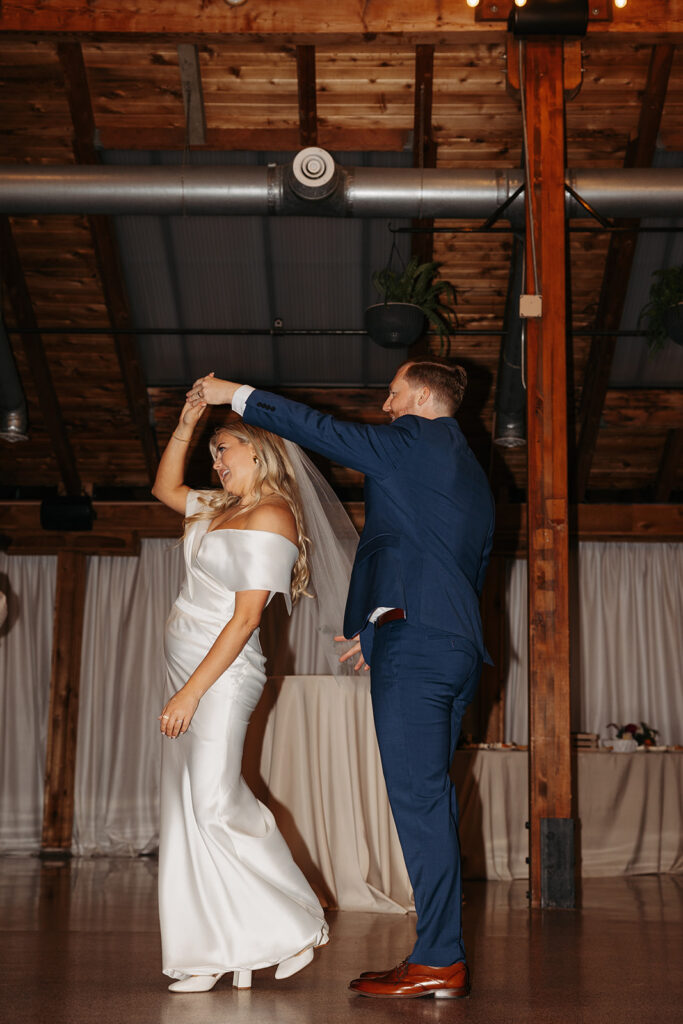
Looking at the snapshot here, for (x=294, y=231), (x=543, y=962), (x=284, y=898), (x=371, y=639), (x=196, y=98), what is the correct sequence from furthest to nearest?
(x=294, y=231) < (x=196, y=98) < (x=543, y=962) < (x=371, y=639) < (x=284, y=898)

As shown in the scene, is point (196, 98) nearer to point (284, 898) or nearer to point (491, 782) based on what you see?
point (491, 782)

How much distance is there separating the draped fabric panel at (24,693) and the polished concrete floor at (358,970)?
4507 millimetres

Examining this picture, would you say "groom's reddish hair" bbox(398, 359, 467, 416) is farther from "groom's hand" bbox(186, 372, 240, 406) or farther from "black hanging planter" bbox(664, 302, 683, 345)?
"black hanging planter" bbox(664, 302, 683, 345)

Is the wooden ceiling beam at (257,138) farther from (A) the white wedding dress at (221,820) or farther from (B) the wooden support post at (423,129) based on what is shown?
(A) the white wedding dress at (221,820)

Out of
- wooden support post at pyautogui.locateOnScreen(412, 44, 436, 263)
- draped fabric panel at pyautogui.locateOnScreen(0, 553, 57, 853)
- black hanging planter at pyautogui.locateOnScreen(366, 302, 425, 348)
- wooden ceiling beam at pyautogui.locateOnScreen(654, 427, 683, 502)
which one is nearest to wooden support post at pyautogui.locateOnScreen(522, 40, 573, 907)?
wooden support post at pyautogui.locateOnScreen(412, 44, 436, 263)

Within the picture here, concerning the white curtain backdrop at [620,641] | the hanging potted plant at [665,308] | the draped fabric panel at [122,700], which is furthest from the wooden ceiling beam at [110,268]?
the hanging potted plant at [665,308]

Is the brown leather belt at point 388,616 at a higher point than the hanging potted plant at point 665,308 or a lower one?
lower

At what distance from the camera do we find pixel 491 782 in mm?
6773

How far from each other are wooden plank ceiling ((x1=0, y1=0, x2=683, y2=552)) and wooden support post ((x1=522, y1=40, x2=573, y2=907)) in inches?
27.2

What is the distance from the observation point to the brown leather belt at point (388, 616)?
2.49 m

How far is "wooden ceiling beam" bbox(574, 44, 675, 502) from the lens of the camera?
645 centimetres

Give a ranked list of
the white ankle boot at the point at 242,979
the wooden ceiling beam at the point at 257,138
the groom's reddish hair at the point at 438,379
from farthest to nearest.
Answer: the wooden ceiling beam at the point at 257,138 → the groom's reddish hair at the point at 438,379 → the white ankle boot at the point at 242,979

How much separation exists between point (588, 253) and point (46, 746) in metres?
6.13

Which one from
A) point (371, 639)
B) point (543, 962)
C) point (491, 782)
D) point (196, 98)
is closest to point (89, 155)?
point (196, 98)
